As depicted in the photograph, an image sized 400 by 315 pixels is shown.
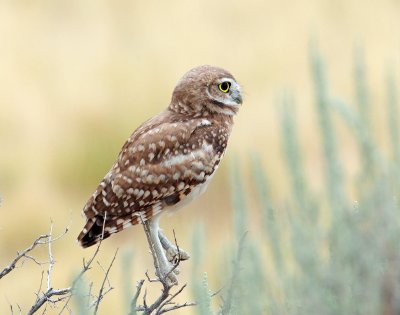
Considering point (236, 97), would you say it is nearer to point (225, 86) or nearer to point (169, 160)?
point (225, 86)

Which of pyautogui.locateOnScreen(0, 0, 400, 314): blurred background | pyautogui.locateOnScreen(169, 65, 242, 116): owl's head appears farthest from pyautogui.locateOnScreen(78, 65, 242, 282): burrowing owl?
pyautogui.locateOnScreen(0, 0, 400, 314): blurred background

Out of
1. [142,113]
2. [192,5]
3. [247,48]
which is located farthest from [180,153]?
[192,5]

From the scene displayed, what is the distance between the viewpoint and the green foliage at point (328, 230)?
4.17m

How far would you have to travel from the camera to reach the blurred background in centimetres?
1322

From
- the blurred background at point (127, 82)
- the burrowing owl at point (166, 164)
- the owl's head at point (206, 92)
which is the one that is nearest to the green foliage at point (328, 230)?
the burrowing owl at point (166, 164)

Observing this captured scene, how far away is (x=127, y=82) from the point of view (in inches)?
651

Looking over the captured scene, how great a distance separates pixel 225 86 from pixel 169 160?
499mm

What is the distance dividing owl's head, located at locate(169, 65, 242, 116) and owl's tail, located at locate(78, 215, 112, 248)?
2.41ft

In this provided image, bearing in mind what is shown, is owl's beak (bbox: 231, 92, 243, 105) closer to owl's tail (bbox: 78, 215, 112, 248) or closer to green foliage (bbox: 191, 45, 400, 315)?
owl's tail (bbox: 78, 215, 112, 248)

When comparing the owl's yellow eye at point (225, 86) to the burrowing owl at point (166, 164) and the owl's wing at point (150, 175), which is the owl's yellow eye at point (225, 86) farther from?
the owl's wing at point (150, 175)

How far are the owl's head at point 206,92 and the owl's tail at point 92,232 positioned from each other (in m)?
0.73

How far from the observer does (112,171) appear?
5.91m

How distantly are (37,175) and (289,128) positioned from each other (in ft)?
33.8

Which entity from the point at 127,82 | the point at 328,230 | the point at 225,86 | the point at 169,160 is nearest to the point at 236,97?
the point at 225,86
